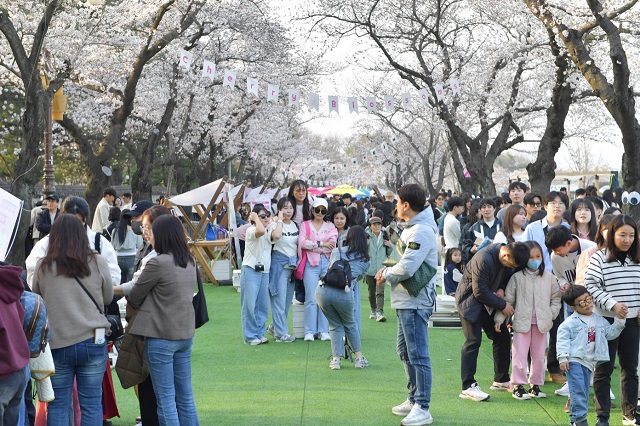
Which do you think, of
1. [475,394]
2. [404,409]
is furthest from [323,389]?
[475,394]

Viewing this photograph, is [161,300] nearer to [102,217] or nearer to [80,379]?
[80,379]

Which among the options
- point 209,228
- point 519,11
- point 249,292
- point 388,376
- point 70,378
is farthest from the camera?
point 519,11

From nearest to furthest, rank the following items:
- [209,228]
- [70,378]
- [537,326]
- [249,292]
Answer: [70,378] → [537,326] → [249,292] → [209,228]

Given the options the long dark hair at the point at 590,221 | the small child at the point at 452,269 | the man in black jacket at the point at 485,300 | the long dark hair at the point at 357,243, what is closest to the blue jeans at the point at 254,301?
the long dark hair at the point at 357,243

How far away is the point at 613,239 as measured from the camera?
5.90 m

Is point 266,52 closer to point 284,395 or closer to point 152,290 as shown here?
point 284,395

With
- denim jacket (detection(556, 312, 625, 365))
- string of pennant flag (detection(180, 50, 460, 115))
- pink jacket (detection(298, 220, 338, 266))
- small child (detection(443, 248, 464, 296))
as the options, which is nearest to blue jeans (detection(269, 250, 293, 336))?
pink jacket (detection(298, 220, 338, 266))

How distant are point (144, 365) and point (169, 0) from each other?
15166 millimetres

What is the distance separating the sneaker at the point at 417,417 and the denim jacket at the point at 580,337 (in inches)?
43.2

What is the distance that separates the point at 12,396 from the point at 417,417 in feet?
10.2

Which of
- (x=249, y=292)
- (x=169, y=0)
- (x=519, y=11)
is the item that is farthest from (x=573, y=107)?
(x=249, y=292)

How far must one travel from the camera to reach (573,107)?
3516 centimetres

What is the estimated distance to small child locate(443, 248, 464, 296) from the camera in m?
11.4

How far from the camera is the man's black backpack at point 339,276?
26.2ft
